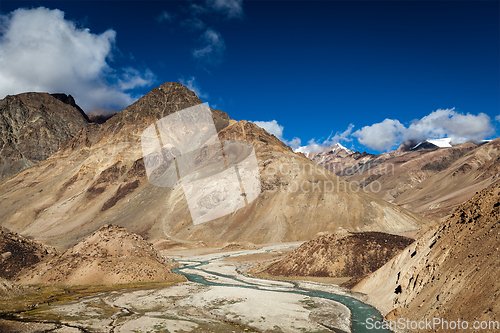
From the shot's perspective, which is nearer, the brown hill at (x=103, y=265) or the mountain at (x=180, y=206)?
the brown hill at (x=103, y=265)

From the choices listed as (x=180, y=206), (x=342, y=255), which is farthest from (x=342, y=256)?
(x=180, y=206)

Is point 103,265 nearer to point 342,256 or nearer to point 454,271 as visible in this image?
point 342,256

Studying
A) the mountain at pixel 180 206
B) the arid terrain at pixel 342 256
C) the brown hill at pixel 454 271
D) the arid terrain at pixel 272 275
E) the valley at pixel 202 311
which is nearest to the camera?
Answer: the brown hill at pixel 454 271

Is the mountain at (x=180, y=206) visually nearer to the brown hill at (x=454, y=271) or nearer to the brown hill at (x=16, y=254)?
the brown hill at (x=16, y=254)

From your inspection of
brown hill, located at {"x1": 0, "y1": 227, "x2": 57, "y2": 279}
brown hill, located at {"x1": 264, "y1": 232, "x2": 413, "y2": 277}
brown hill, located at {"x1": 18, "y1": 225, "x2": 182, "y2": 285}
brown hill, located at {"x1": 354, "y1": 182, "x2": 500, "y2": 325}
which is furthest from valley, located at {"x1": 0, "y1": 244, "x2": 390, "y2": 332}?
brown hill, located at {"x1": 0, "y1": 227, "x2": 57, "y2": 279}

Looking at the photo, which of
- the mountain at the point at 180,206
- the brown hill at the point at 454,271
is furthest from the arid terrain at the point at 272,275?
the mountain at the point at 180,206

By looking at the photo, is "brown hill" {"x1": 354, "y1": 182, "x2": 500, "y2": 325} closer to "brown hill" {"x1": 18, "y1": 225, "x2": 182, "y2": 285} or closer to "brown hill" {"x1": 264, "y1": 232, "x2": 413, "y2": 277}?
"brown hill" {"x1": 264, "y1": 232, "x2": 413, "y2": 277}
